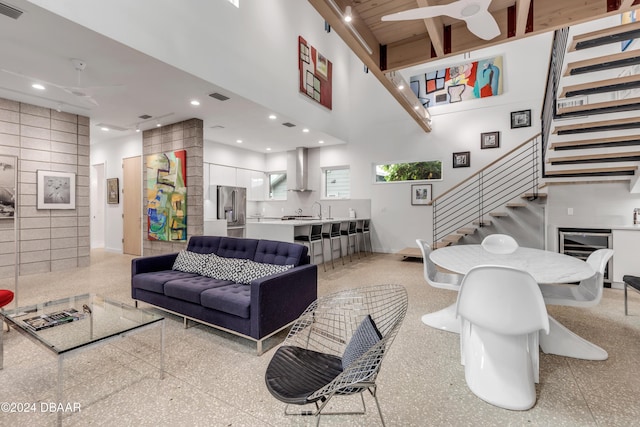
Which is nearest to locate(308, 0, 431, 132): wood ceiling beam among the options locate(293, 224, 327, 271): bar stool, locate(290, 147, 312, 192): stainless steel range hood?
locate(293, 224, 327, 271): bar stool

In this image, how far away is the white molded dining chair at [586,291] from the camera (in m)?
2.17

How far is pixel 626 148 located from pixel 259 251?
5581 mm

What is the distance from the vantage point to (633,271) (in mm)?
3947

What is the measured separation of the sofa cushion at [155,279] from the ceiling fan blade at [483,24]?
11.9ft

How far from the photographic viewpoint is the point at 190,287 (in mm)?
2717

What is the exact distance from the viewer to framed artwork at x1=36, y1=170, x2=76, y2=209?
16.7ft

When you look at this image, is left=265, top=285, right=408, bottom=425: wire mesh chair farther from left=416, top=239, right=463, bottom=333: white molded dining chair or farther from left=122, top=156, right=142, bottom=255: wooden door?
left=122, top=156, right=142, bottom=255: wooden door

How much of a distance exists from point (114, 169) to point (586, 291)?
9.23 metres

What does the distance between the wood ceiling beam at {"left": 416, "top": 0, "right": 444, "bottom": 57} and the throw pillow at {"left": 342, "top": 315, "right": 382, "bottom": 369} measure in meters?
2.81

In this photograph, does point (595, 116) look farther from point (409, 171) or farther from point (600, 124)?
point (409, 171)

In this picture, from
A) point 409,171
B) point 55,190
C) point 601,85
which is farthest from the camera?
point 409,171

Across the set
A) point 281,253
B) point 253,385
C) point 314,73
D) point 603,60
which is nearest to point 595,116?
point 603,60

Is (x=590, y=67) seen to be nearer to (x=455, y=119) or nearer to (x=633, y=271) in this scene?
(x=633, y=271)

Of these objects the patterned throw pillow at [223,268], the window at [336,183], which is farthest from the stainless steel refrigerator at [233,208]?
the patterned throw pillow at [223,268]
